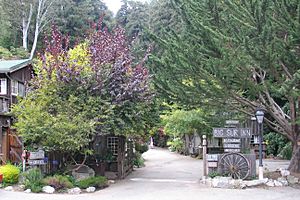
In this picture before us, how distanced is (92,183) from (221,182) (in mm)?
4663

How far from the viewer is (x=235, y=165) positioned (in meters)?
16.3

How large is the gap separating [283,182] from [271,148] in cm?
1766

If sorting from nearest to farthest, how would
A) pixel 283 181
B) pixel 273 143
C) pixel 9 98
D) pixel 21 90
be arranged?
pixel 283 181
pixel 9 98
pixel 21 90
pixel 273 143

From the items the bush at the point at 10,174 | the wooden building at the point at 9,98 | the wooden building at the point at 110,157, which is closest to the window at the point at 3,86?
the wooden building at the point at 9,98

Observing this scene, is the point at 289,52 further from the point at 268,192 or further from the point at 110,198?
the point at 110,198

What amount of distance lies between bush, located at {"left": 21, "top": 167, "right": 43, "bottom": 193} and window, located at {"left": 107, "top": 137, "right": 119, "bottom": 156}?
418 cm

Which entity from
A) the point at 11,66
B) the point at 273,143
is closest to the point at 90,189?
the point at 11,66

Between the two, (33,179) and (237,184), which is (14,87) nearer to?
(33,179)

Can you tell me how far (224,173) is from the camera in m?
16.4

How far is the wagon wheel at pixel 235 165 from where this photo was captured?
1614 centimetres

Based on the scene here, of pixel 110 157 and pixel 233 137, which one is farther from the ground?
pixel 233 137

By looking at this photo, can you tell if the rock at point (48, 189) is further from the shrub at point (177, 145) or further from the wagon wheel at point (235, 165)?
the shrub at point (177, 145)

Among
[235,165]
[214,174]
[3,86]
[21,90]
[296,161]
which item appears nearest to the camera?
[235,165]

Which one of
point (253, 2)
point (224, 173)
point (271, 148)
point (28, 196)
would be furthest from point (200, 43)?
point (271, 148)
